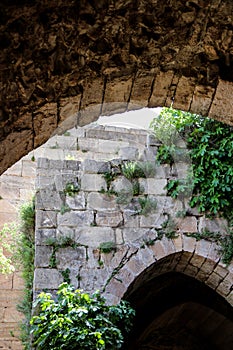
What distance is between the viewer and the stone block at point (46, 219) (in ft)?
17.9

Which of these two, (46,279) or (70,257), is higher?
(70,257)

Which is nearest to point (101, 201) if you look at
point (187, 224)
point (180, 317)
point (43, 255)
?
point (43, 255)

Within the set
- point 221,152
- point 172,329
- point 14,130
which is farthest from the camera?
point 172,329

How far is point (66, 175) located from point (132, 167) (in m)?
0.75

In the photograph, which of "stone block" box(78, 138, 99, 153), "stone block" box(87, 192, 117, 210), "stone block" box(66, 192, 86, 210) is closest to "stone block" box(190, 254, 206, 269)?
"stone block" box(87, 192, 117, 210)

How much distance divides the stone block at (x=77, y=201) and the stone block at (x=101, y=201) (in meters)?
0.07

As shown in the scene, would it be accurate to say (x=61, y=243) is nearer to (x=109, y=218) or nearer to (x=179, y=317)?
(x=109, y=218)

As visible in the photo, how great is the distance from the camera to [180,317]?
A: 7977mm

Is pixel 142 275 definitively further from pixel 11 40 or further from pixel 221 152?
pixel 11 40

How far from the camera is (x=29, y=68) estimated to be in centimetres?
214

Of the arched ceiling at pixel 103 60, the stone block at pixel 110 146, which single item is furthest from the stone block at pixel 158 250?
the arched ceiling at pixel 103 60

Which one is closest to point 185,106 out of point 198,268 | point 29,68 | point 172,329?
point 29,68

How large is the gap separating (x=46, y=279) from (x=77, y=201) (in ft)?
3.03

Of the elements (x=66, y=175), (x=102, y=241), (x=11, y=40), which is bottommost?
(x=102, y=241)
